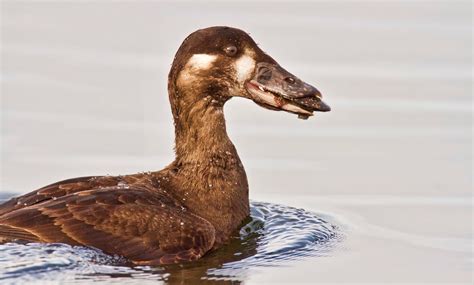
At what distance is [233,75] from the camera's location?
12445mm

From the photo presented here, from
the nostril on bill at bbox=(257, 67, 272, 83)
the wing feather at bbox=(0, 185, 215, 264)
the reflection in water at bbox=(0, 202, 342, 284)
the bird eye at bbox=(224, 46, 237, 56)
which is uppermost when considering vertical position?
the bird eye at bbox=(224, 46, 237, 56)

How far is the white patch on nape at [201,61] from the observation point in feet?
40.5

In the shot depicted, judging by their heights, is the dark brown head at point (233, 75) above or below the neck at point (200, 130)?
above

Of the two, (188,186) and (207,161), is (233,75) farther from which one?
(188,186)

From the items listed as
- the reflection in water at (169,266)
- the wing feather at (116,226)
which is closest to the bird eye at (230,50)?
the reflection in water at (169,266)

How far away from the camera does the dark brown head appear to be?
12.4 meters

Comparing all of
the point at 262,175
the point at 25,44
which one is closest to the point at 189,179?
the point at 262,175

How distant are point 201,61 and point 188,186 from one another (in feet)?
3.41

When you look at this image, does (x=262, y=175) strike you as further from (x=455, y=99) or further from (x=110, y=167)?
(x=455, y=99)

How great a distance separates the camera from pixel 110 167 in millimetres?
14781

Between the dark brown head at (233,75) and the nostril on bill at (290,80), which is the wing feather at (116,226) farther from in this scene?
the nostril on bill at (290,80)

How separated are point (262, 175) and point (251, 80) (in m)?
2.38

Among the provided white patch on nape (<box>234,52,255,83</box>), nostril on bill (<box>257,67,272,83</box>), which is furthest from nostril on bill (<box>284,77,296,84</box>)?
white patch on nape (<box>234,52,255,83</box>)

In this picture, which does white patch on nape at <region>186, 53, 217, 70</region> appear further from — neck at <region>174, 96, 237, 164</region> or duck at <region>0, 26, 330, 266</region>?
neck at <region>174, 96, 237, 164</region>
